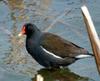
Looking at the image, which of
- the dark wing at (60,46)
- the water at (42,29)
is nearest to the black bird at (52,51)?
the dark wing at (60,46)

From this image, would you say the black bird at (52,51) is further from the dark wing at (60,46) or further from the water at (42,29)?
the water at (42,29)

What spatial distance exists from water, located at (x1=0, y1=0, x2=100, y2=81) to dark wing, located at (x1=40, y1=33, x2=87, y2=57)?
0.27 meters

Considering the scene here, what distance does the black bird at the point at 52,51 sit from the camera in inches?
398

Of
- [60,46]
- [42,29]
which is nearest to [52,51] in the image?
[60,46]

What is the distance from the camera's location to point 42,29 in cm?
1148

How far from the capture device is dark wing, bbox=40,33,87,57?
10117 millimetres

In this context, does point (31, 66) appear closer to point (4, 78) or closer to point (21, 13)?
A: point (4, 78)

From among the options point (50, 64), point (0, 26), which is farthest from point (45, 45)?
point (0, 26)

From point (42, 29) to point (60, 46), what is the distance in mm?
1400

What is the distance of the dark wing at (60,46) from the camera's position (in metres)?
10.1

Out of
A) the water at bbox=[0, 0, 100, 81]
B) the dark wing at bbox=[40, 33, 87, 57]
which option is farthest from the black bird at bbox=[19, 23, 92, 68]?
the water at bbox=[0, 0, 100, 81]

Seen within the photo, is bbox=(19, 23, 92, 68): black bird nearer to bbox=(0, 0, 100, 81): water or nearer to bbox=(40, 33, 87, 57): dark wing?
bbox=(40, 33, 87, 57): dark wing

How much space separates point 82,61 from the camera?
34.1 feet

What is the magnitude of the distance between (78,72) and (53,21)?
6.47 ft
